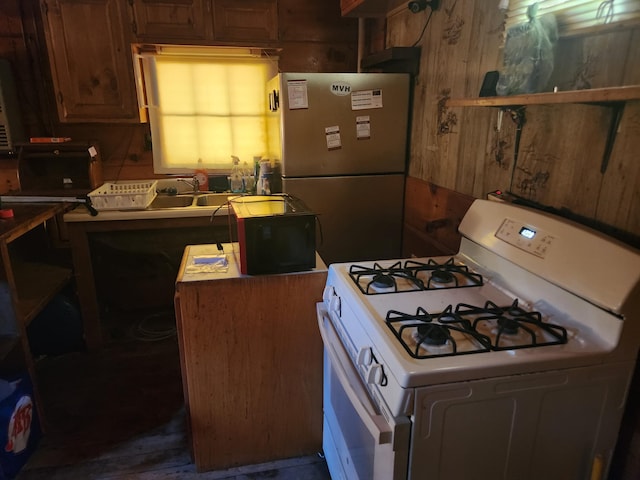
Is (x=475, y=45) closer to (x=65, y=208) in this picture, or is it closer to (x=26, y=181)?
(x=65, y=208)

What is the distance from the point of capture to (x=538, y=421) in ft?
3.26

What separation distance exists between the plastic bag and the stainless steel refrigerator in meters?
1.06

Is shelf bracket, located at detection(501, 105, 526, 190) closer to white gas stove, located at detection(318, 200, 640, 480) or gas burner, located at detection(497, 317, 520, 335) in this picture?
white gas stove, located at detection(318, 200, 640, 480)

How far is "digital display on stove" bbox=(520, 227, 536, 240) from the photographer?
49.3 inches

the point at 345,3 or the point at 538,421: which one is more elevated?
the point at 345,3

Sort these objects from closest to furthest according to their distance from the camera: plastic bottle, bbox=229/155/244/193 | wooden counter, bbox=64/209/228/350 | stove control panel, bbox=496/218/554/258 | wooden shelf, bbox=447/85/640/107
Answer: wooden shelf, bbox=447/85/640/107 → stove control panel, bbox=496/218/554/258 → wooden counter, bbox=64/209/228/350 → plastic bottle, bbox=229/155/244/193

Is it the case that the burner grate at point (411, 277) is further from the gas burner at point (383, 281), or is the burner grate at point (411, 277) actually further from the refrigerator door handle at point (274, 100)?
the refrigerator door handle at point (274, 100)

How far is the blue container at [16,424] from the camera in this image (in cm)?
163

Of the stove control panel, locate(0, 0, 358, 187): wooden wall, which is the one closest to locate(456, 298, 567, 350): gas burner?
the stove control panel

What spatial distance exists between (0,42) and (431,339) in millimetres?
3105

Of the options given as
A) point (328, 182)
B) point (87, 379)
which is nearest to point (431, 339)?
point (328, 182)

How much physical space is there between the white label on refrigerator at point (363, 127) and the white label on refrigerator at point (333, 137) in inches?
4.4

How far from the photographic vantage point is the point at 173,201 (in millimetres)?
2844

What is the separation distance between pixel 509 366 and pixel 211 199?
2283 millimetres
